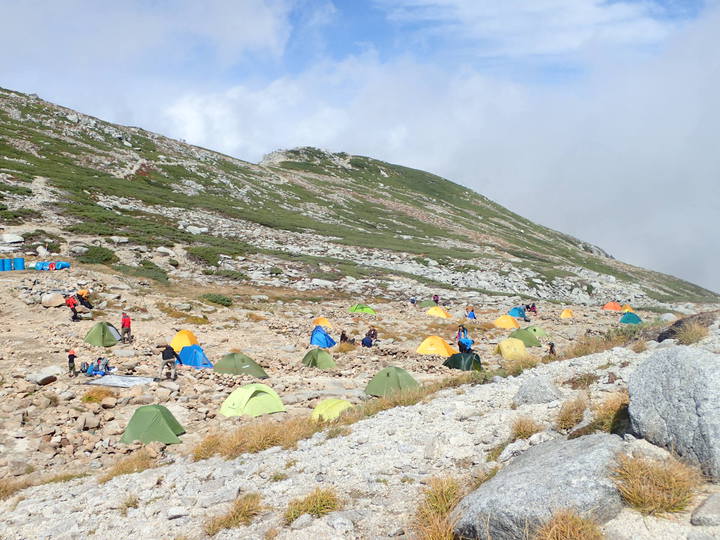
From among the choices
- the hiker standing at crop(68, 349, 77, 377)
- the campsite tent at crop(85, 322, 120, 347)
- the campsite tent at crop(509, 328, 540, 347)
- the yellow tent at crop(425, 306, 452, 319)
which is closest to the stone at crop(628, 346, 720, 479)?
the hiker standing at crop(68, 349, 77, 377)

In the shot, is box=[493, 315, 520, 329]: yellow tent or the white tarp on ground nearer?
the white tarp on ground

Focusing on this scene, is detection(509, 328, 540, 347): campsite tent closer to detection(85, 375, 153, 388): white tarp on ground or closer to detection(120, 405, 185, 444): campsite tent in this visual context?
detection(85, 375, 153, 388): white tarp on ground

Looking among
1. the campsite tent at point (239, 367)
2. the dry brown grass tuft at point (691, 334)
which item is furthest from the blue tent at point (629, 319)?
the campsite tent at point (239, 367)

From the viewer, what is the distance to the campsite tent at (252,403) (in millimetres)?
14398

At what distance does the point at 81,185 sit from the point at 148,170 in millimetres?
23688

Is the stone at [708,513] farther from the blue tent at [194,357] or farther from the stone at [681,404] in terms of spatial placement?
the blue tent at [194,357]

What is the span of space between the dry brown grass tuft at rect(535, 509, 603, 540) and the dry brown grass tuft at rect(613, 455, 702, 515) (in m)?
0.57

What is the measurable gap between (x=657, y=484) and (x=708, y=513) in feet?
1.72

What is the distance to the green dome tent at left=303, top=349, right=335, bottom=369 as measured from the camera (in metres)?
21.0

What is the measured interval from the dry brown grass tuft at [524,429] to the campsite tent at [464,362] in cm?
1334

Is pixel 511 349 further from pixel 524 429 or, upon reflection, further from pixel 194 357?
pixel 524 429

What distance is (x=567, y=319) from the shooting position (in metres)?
39.8

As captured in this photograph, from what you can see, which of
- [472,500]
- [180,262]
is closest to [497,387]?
[472,500]

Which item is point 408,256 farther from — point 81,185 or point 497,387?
point 497,387
